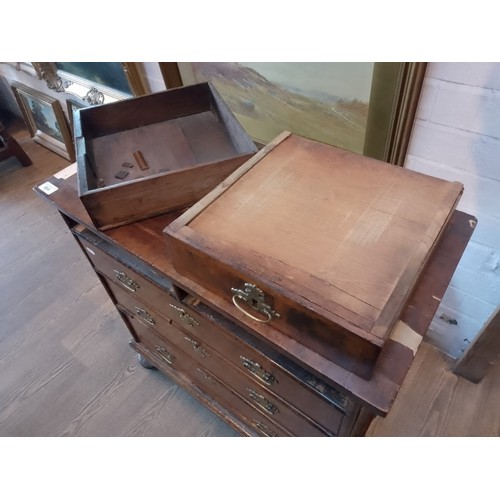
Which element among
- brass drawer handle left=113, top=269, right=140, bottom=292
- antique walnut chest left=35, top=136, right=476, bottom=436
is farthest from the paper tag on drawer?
brass drawer handle left=113, top=269, right=140, bottom=292

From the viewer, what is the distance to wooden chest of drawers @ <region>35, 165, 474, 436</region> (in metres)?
0.63

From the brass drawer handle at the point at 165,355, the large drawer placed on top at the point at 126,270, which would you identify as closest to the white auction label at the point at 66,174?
the large drawer placed on top at the point at 126,270

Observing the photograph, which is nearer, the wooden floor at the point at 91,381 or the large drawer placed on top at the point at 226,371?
the large drawer placed on top at the point at 226,371

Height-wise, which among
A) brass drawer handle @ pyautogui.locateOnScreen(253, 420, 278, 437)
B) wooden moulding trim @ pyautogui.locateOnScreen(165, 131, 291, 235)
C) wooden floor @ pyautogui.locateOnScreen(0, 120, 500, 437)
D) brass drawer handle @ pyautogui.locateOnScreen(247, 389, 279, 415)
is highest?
wooden moulding trim @ pyautogui.locateOnScreen(165, 131, 291, 235)

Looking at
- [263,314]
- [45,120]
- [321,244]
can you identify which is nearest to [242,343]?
[263,314]

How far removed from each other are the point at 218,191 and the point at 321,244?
0.25m

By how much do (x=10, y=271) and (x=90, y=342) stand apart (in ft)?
2.58

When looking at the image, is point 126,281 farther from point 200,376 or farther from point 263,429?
point 263,429

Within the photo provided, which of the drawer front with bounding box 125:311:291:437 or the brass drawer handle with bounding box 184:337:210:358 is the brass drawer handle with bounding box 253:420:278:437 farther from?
the brass drawer handle with bounding box 184:337:210:358

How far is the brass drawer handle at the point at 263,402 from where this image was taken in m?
1.03

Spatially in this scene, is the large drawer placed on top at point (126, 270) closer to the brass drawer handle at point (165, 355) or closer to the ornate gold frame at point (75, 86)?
the brass drawer handle at point (165, 355)

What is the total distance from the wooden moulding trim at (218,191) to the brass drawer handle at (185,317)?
0.34m

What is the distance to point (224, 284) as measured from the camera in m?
0.70

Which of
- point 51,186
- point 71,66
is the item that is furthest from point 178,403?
point 71,66
